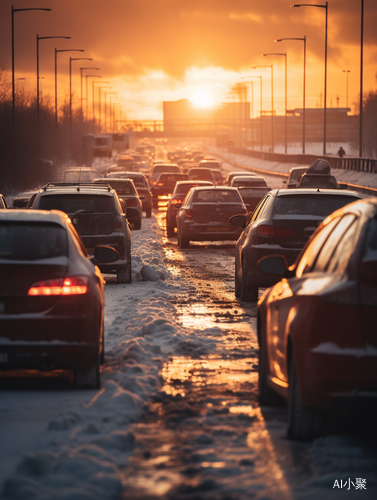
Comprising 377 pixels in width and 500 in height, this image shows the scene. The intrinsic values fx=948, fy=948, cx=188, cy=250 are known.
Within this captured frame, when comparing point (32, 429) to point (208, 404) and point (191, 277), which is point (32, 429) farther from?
point (191, 277)

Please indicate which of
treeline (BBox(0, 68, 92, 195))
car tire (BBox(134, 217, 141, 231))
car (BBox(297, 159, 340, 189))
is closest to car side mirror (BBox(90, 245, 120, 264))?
car tire (BBox(134, 217, 141, 231))

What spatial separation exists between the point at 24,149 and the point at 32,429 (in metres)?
48.6

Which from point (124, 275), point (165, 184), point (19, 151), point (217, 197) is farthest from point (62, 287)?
point (19, 151)

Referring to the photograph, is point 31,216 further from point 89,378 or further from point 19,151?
point 19,151

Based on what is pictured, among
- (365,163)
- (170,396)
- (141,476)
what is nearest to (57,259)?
(170,396)

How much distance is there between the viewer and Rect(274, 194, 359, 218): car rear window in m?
12.7

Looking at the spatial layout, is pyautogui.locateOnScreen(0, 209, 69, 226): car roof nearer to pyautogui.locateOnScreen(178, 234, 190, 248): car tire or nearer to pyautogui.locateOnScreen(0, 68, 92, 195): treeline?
pyautogui.locateOnScreen(178, 234, 190, 248): car tire

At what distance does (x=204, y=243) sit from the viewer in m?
25.0

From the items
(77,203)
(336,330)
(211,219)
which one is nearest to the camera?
(336,330)

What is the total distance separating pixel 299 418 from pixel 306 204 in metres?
7.31

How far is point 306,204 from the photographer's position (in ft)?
41.8

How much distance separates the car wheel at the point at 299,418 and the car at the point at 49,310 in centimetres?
205

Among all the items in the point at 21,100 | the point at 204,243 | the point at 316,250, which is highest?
the point at 21,100

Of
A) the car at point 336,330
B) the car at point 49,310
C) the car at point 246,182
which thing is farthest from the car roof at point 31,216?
the car at point 246,182
